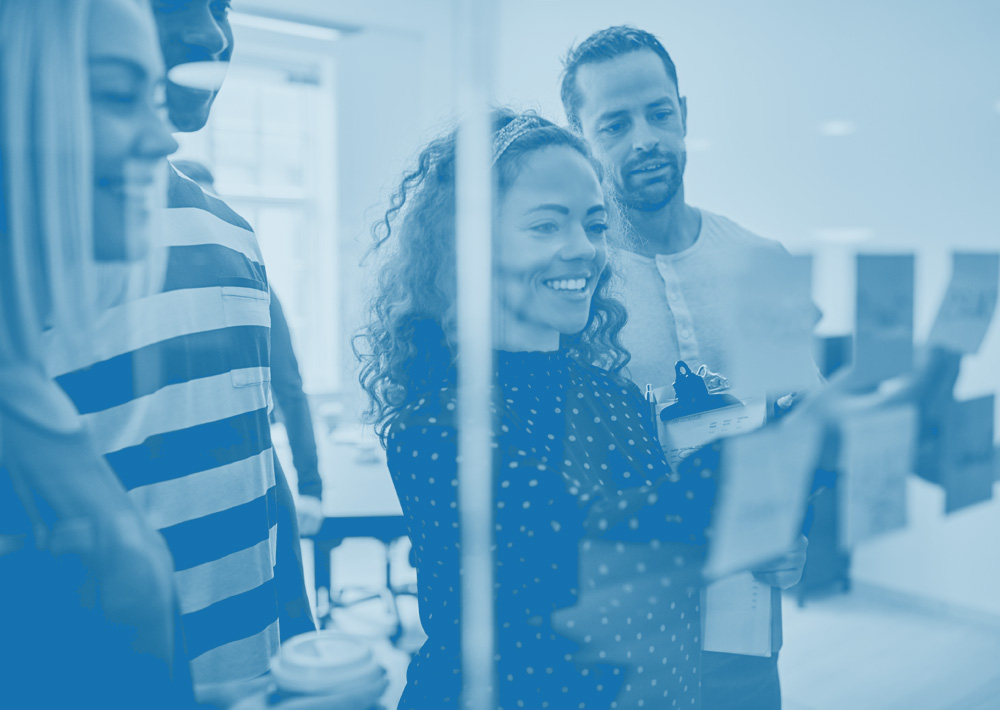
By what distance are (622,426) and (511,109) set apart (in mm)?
367

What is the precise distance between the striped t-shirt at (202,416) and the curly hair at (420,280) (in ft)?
0.46

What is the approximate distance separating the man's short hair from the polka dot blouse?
0.32 metres

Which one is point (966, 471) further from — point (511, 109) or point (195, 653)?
point (195, 653)

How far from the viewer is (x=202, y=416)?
654 millimetres

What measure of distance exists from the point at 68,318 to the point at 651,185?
61 cm

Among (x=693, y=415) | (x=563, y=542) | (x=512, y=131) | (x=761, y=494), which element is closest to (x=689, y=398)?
(x=693, y=415)

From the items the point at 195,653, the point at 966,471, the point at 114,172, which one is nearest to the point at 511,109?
the point at 114,172

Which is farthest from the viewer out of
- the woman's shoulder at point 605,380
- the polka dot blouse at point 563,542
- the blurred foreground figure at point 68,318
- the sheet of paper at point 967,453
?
the sheet of paper at point 967,453

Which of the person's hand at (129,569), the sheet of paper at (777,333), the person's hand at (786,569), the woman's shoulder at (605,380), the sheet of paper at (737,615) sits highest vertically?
the sheet of paper at (777,333)

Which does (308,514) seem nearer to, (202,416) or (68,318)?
(202,416)

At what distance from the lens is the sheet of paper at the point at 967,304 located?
2.93ft

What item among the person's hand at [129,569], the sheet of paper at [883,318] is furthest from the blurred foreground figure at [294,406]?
the sheet of paper at [883,318]

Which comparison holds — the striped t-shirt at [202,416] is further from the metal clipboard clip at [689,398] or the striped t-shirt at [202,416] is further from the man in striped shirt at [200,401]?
the metal clipboard clip at [689,398]

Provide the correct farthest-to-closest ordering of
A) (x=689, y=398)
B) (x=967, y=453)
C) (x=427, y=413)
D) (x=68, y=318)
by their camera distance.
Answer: (x=967, y=453) → (x=689, y=398) → (x=427, y=413) → (x=68, y=318)
